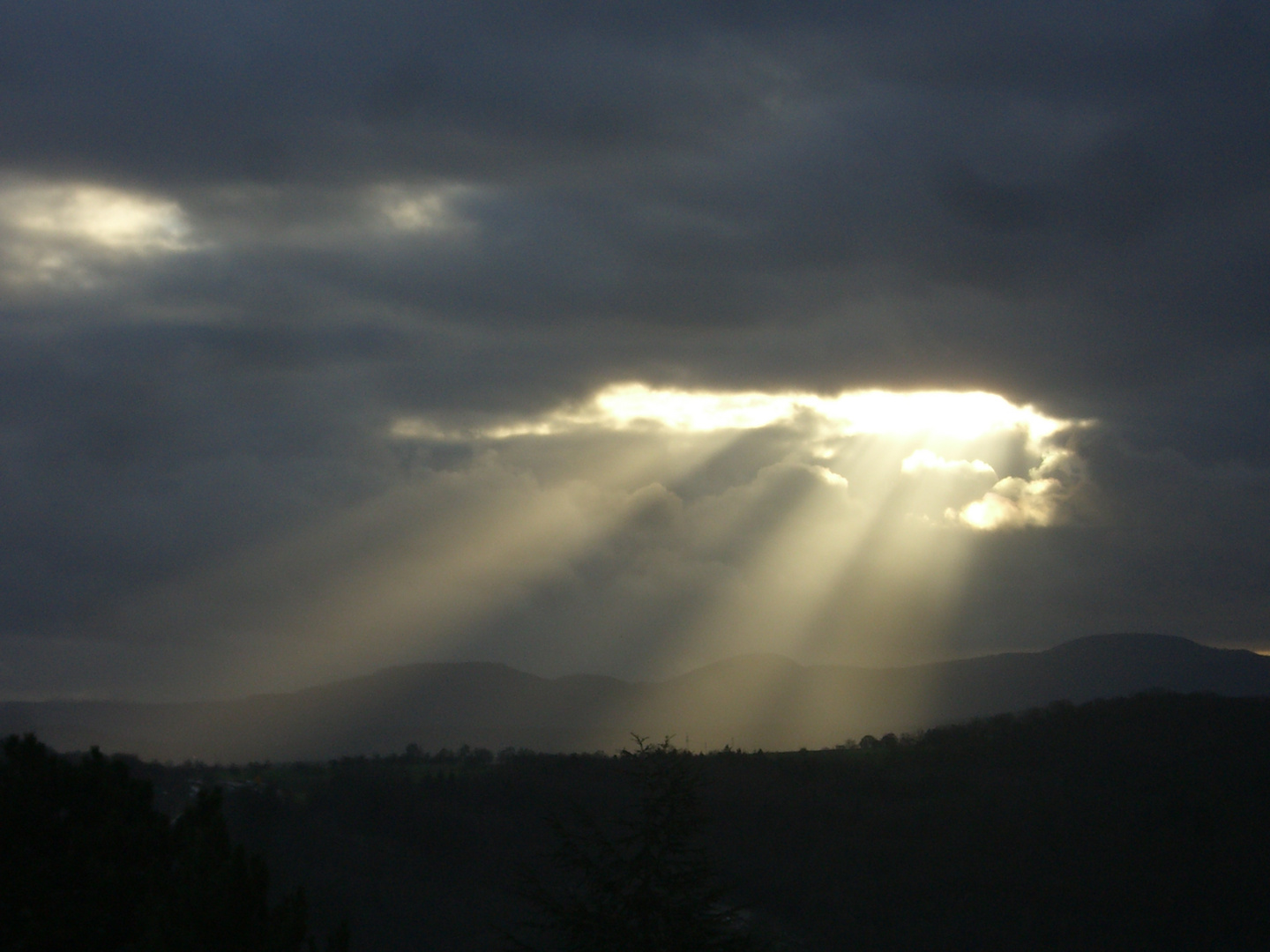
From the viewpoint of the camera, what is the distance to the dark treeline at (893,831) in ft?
203

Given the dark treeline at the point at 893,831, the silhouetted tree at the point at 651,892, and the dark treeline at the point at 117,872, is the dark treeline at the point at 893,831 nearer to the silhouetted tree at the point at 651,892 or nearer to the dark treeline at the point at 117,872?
the dark treeline at the point at 117,872

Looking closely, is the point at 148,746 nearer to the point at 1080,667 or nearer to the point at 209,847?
the point at 209,847

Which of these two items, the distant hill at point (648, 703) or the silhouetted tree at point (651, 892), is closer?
the silhouetted tree at point (651, 892)

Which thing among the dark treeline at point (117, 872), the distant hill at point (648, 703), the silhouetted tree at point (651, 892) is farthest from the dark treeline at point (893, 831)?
the silhouetted tree at point (651, 892)

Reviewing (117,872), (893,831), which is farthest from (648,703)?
(117,872)

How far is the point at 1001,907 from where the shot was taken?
65.3 meters

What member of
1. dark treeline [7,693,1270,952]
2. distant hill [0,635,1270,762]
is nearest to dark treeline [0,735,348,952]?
dark treeline [7,693,1270,952]

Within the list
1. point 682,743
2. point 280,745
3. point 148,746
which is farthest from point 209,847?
point 280,745

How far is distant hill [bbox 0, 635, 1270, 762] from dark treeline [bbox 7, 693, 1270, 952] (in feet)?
82.7

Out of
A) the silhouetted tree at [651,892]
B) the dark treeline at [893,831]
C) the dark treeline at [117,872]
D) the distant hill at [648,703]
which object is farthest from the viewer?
the distant hill at [648,703]

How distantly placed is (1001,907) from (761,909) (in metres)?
13.6

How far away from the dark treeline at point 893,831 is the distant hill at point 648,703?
25.2m

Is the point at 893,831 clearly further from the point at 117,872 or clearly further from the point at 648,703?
the point at 648,703

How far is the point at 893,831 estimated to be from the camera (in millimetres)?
71562
